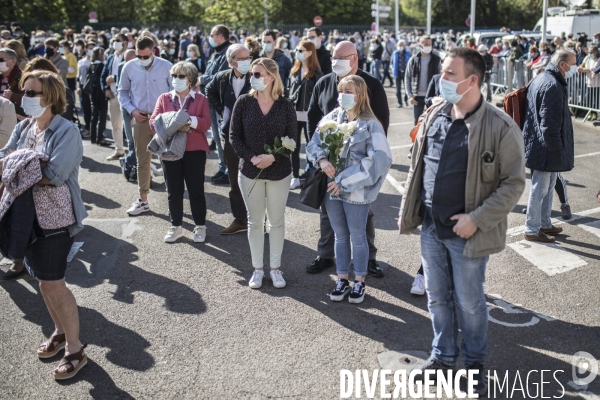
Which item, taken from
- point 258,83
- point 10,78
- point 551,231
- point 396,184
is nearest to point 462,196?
point 258,83

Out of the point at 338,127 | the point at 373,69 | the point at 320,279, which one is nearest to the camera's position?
the point at 338,127

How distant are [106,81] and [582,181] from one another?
795 centimetres

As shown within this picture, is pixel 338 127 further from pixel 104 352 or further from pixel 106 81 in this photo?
pixel 106 81

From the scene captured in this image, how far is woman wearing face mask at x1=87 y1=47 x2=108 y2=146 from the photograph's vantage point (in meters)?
11.9

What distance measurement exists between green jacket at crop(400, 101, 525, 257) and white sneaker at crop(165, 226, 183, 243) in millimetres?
4175

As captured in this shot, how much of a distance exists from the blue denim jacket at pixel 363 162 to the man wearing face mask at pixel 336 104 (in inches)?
28.5

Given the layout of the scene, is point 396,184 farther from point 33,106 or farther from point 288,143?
point 33,106

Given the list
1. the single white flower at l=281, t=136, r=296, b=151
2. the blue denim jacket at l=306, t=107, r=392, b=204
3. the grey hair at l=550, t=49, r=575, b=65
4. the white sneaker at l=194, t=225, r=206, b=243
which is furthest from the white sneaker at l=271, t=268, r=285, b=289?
the grey hair at l=550, t=49, r=575, b=65

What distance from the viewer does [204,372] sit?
181 inches

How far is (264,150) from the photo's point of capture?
593cm

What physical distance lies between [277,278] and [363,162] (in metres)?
1.46

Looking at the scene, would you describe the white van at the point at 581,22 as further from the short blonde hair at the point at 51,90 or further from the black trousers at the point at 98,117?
the short blonde hair at the point at 51,90

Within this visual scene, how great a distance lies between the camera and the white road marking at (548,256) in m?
6.43

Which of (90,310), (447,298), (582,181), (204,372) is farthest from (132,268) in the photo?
(582,181)
